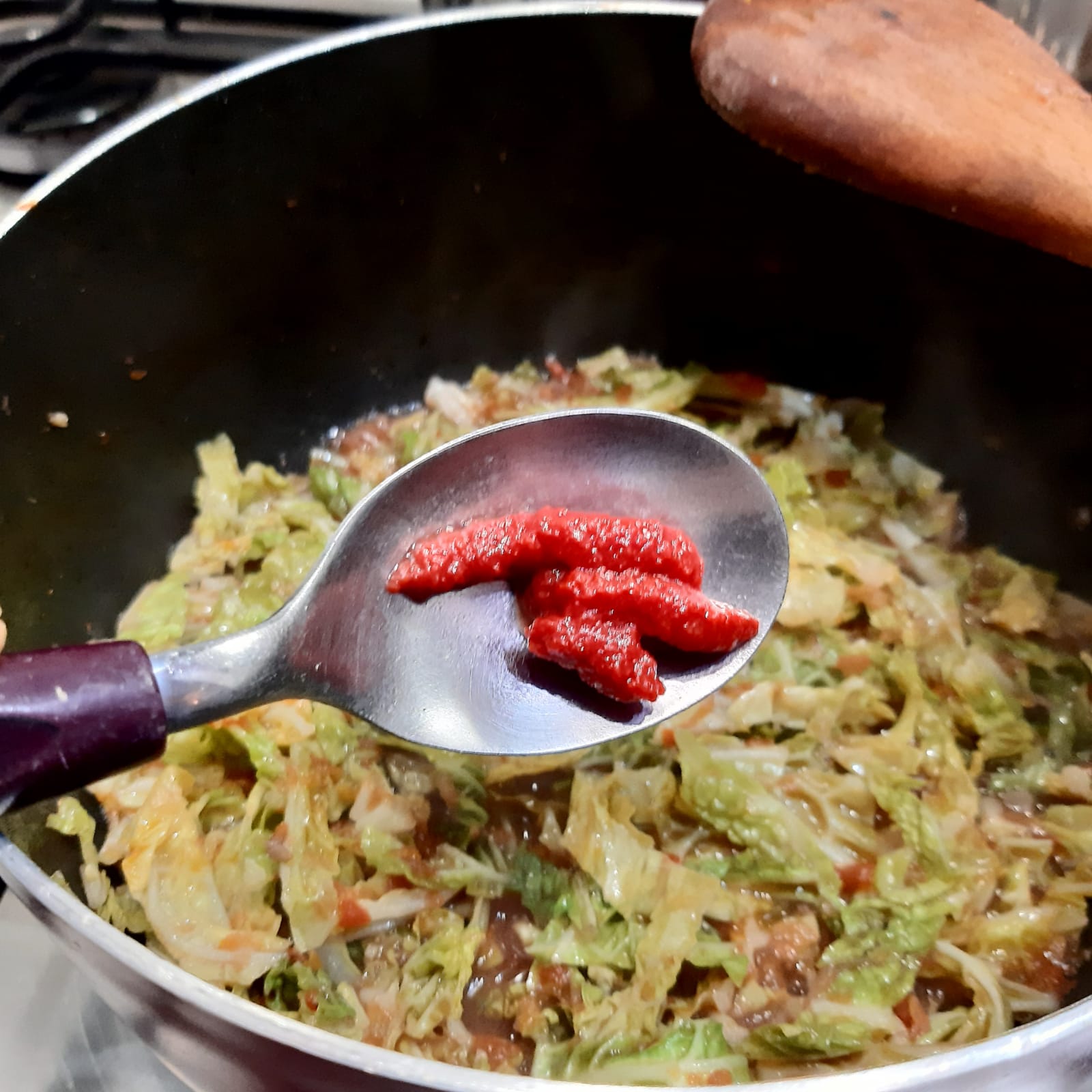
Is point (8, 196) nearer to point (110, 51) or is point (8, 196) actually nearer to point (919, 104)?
point (110, 51)

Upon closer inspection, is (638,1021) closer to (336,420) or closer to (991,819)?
(991,819)

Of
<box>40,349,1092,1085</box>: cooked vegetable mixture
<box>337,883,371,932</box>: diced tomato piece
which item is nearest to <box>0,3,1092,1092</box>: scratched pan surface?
<box>40,349,1092,1085</box>: cooked vegetable mixture

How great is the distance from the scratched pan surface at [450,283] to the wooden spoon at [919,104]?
0.51 m

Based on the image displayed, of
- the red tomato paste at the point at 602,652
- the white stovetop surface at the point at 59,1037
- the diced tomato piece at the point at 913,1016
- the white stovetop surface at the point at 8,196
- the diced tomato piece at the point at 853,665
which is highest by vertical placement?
the white stovetop surface at the point at 8,196

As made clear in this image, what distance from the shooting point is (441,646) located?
1.58 metres

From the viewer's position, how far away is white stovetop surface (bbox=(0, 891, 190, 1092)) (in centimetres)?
149

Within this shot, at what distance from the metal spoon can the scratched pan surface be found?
49 centimetres

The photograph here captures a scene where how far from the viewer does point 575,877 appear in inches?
69.0

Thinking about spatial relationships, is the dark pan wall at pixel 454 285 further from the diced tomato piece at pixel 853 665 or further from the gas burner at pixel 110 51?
the gas burner at pixel 110 51

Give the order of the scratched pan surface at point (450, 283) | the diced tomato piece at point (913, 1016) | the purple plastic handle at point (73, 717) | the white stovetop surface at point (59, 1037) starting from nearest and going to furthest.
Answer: the purple plastic handle at point (73, 717)
the white stovetop surface at point (59, 1037)
the diced tomato piece at point (913, 1016)
the scratched pan surface at point (450, 283)

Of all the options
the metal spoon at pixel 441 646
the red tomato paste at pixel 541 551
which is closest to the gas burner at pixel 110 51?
the metal spoon at pixel 441 646

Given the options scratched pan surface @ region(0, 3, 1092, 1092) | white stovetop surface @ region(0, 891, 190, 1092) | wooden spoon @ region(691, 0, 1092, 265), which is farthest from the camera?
scratched pan surface @ region(0, 3, 1092, 1092)

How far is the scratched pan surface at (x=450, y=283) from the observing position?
1781 millimetres

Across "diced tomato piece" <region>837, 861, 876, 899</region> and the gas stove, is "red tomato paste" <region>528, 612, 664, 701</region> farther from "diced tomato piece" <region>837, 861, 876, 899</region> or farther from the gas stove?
the gas stove
